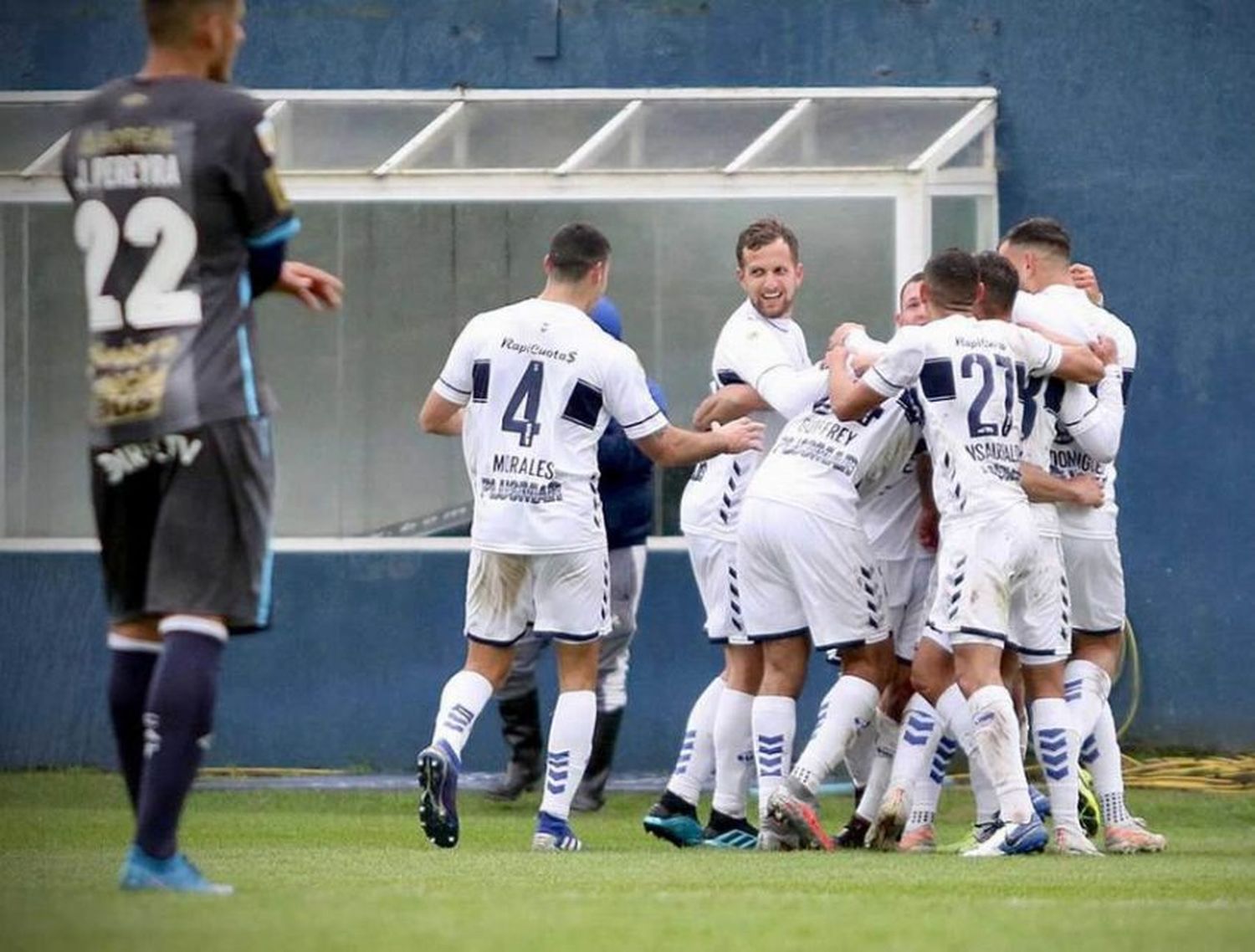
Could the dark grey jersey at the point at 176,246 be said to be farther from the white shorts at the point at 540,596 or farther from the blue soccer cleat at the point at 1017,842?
the blue soccer cleat at the point at 1017,842

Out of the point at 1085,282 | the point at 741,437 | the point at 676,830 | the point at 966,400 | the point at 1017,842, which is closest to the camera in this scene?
the point at 1017,842

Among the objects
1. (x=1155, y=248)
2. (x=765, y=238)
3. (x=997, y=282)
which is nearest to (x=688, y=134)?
(x=1155, y=248)

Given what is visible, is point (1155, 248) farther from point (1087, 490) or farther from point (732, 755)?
point (732, 755)

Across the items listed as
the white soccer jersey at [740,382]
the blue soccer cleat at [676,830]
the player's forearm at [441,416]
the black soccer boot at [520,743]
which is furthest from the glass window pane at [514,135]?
the blue soccer cleat at [676,830]

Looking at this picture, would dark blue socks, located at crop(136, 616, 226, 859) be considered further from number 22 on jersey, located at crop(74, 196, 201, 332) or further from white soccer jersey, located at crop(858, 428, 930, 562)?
white soccer jersey, located at crop(858, 428, 930, 562)

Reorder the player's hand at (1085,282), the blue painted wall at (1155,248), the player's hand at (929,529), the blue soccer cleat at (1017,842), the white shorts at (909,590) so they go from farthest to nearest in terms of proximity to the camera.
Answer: the blue painted wall at (1155,248) → the player's hand at (1085,282) → the white shorts at (909,590) → the player's hand at (929,529) → the blue soccer cleat at (1017,842)

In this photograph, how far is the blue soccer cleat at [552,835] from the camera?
31.2 ft

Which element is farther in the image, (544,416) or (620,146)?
(620,146)

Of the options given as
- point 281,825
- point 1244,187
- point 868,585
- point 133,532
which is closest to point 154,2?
point 133,532

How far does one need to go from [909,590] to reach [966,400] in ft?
4.22

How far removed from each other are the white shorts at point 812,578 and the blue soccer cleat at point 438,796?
4.74ft

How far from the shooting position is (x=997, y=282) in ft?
30.6

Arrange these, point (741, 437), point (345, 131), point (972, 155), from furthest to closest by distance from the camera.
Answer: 1. point (345, 131)
2. point (972, 155)
3. point (741, 437)

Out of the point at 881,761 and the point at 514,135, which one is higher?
the point at 514,135
